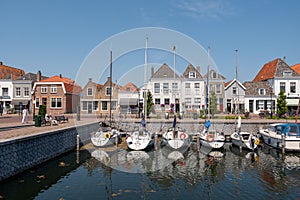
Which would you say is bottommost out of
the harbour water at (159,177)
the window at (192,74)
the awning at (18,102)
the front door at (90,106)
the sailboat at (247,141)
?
the harbour water at (159,177)

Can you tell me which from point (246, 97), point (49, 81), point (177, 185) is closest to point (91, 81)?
point (49, 81)

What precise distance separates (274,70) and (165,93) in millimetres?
19933

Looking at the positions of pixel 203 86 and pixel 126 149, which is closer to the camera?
pixel 126 149

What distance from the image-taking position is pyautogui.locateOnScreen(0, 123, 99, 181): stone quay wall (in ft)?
44.4

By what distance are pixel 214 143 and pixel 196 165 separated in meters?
5.18

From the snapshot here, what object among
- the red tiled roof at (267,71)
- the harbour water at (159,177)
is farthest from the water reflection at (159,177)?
the red tiled roof at (267,71)

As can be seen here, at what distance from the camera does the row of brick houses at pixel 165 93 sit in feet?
153

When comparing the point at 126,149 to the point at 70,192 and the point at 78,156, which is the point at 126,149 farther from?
the point at 70,192

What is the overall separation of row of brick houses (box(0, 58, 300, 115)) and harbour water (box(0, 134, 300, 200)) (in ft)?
83.6

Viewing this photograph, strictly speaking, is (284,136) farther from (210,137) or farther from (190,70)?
(190,70)

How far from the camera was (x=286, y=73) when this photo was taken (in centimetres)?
4734

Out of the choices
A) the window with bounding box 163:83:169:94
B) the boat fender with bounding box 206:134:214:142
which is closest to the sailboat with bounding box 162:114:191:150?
the boat fender with bounding box 206:134:214:142

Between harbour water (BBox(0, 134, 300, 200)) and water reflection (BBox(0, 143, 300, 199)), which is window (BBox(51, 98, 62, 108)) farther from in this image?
water reflection (BBox(0, 143, 300, 199))

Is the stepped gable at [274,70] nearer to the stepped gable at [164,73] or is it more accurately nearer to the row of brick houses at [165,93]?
the row of brick houses at [165,93]
